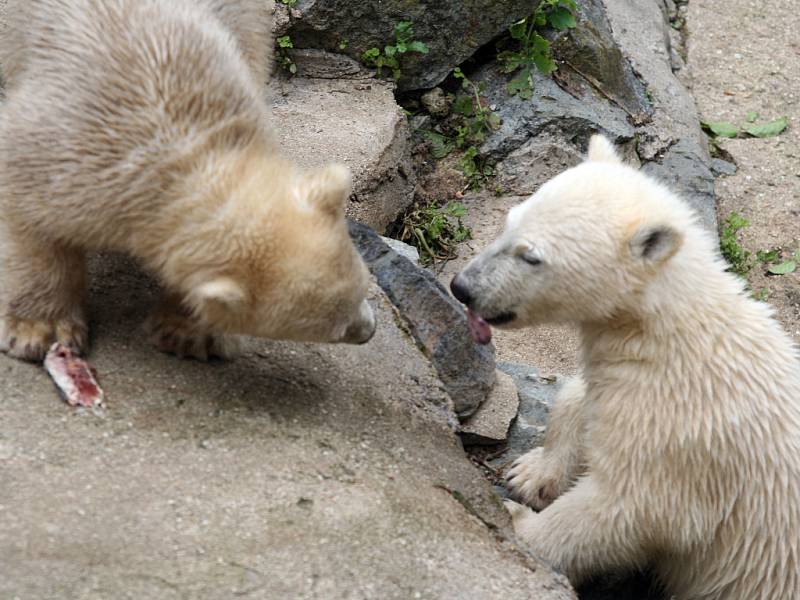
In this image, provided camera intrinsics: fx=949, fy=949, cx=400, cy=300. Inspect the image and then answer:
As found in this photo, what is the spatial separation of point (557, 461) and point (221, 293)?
2.28 metres

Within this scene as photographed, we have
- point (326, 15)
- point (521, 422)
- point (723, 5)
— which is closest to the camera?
point (521, 422)

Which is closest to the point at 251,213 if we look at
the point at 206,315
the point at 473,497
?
the point at 206,315

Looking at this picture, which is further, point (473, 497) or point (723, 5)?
point (723, 5)

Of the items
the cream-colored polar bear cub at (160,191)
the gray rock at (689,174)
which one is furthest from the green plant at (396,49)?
the cream-colored polar bear cub at (160,191)

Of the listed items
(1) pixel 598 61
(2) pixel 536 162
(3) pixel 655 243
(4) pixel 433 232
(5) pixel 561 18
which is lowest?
(4) pixel 433 232

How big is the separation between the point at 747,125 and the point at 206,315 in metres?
8.39

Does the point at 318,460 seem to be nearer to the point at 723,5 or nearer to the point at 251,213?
the point at 251,213

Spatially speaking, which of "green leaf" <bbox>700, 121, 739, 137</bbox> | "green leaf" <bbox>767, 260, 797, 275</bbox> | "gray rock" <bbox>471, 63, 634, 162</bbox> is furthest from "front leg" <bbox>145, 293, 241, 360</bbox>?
"green leaf" <bbox>700, 121, 739, 137</bbox>

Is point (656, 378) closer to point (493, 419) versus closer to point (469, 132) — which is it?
point (493, 419)

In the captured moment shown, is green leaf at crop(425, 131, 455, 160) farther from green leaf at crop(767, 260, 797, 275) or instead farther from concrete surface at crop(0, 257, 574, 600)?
concrete surface at crop(0, 257, 574, 600)

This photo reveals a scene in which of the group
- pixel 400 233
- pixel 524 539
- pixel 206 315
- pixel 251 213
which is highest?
pixel 251 213

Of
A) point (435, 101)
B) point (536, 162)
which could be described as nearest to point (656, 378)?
point (536, 162)

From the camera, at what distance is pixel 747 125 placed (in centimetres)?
1048

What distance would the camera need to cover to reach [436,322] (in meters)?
5.31
